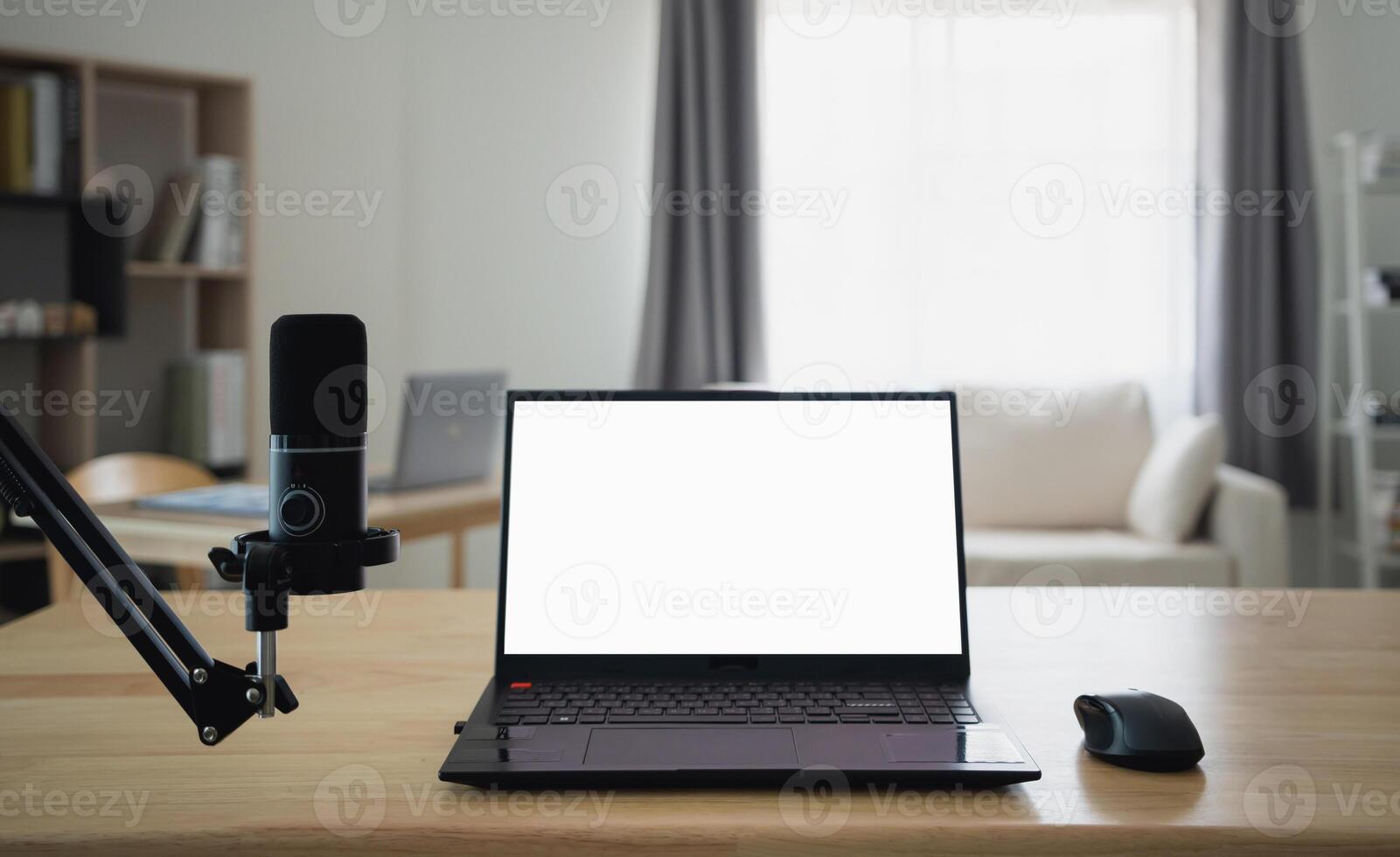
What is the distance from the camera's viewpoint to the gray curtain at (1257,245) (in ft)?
10.8

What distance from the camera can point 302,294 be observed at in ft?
11.2

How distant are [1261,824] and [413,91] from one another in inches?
134

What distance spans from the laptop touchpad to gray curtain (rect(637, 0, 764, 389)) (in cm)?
268

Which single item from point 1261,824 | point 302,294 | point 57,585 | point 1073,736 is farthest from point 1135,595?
point 302,294

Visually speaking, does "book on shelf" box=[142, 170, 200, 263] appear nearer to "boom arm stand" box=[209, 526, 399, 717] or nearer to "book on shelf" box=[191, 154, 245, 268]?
"book on shelf" box=[191, 154, 245, 268]

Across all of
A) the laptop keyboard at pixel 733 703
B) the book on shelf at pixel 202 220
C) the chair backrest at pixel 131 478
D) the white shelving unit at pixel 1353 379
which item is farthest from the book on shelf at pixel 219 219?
the white shelving unit at pixel 1353 379

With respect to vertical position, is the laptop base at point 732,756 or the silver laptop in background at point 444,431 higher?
the silver laptop in background at point 444,431

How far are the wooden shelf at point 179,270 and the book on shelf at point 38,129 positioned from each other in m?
0.26

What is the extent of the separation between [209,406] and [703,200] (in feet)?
5.14

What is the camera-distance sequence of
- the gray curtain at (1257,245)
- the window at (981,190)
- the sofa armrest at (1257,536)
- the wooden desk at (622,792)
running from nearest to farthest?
the wooden desk at (622,792), the sofa armrest at (1257,536), the gray curtain at (1257,245), the window at (981,190)

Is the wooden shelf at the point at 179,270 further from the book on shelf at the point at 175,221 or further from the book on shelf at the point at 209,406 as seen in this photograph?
the book on shelf at the point at 209,406

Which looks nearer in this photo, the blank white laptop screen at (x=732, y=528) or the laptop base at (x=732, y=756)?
the laptop base at (x=732, y=756)

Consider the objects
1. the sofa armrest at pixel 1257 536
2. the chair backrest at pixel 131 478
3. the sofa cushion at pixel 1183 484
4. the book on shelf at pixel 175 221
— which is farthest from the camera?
the book on shelf at pixel 175 221

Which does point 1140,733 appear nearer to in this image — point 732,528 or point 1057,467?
point 732,528
